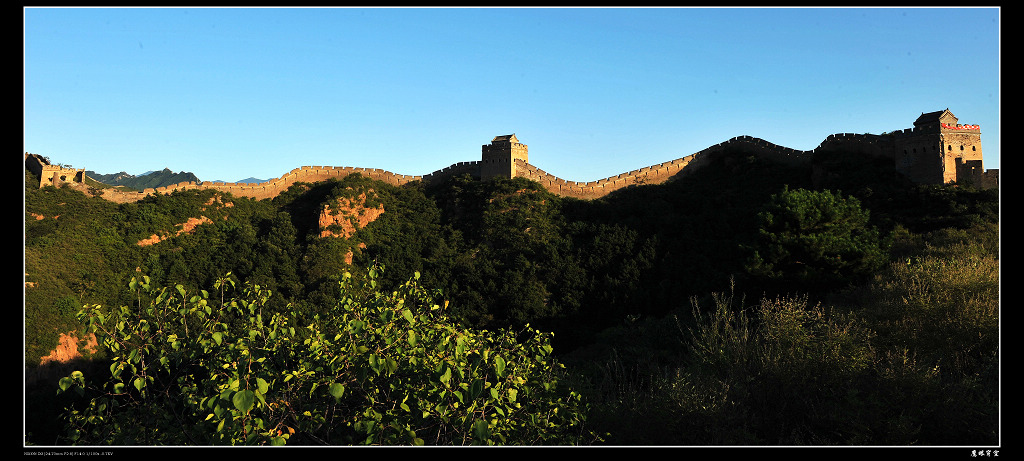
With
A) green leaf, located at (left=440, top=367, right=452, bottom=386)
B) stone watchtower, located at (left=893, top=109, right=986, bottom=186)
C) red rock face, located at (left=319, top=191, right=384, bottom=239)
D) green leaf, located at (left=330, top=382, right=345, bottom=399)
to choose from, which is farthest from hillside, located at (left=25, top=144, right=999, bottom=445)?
green leaf, located at (left=440, top=367, right=452, bottom=386)

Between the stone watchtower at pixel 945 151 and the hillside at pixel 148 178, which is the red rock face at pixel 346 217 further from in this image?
the hillside at pixel 148 178

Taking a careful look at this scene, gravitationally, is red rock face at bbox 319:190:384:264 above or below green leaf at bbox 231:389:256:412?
above

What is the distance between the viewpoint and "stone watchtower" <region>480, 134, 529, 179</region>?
118 ft

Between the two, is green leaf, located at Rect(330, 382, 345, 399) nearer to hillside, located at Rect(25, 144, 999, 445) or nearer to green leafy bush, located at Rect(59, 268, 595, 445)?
green leafy bush, located at Rect(59, 268, 595, 445)

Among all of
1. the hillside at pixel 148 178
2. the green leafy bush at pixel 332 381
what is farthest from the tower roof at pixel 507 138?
the hillside at pixel 148 178

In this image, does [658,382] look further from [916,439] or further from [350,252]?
[350,252]

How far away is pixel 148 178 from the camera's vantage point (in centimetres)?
10975

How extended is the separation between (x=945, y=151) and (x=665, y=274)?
13.1m

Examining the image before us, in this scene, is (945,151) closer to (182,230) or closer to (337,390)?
(337,390)

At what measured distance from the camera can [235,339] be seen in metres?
7.64

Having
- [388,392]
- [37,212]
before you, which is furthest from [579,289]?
[37,212]

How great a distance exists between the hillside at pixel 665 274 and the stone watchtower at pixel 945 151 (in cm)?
87

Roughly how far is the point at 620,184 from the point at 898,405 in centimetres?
2810

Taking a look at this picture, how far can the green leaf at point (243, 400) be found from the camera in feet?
18.9
